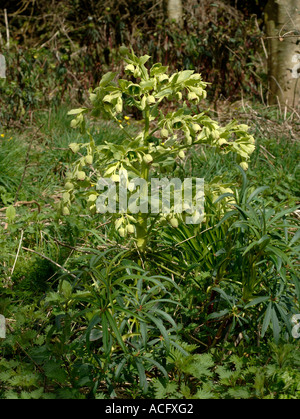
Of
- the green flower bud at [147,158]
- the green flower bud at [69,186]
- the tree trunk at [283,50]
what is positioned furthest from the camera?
the tree trunk at [283,50]

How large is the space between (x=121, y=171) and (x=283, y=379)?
964 millimetres

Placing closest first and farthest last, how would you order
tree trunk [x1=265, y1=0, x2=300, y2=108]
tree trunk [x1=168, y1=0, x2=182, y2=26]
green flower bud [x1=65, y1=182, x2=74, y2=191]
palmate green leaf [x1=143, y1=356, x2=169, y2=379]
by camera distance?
palmate green leaf [x1=143, y1=356, x2=169, y2=379]
green flower bud [x1=65, y1=182, x2=74, y2=191]
tree trunk [x1=265, y1=0, x2=300, y2=108]
tree trunk [x1=168, y1=0, x2=182, y2=26]

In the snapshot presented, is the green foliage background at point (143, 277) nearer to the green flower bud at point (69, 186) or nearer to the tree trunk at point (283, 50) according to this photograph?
the green flower bud at point (69, 186)

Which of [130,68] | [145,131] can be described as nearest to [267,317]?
[145,131]

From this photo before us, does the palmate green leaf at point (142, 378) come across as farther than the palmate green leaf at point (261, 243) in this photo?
No

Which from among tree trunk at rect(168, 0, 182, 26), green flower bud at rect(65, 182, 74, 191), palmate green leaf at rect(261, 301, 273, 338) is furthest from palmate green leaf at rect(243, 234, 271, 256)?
tree trunk at rect(168, 0, 182, 26)

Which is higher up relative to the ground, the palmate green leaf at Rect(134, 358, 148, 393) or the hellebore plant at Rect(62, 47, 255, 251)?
the hellebore plant at Rect(62, 47, 255, 251)

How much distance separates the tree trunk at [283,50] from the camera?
4.93 meters

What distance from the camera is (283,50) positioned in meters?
5.07

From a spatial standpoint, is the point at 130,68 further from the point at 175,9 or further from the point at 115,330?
the point at 175,9

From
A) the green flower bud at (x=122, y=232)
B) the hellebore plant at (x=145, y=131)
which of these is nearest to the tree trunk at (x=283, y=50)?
the hellebore plant at (x=145, y=131)

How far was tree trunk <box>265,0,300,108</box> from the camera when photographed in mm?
4930

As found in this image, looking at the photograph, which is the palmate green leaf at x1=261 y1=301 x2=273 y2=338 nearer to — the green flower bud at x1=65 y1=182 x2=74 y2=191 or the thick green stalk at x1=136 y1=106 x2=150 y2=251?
the thick green stalk at x1=136 y1=106 x2=150 y2=251
